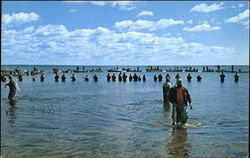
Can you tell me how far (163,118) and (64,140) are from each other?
20.6ft

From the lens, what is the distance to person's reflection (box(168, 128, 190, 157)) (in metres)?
8.65

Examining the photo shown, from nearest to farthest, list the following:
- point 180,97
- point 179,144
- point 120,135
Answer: point 179,144 → point 120,135 → point 180,97

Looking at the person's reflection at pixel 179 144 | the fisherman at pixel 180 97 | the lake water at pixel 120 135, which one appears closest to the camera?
the person's reflection at pixel 179 144

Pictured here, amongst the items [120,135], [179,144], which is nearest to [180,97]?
[179,144]

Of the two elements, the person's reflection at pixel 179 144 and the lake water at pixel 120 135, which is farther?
the lake water at pixel 120 135

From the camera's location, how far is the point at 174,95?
1162 centimetres

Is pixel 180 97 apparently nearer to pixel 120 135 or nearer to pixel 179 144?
pixel 179 144

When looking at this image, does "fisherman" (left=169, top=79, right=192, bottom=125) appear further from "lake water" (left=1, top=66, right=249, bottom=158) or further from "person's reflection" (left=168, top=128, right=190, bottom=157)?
"lake water" (left=1, top=66, right=249, bottom=158)

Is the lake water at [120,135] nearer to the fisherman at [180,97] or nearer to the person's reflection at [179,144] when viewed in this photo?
the person's reflection at [179,144]

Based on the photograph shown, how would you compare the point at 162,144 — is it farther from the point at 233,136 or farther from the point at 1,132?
the point at 1,132

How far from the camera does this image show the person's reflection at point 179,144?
8.65 meters

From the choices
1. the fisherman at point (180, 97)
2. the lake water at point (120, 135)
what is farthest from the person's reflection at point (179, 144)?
the fisherman at point (180, 97)

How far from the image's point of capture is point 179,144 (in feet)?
31.8

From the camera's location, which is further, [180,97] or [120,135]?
[180,97]
